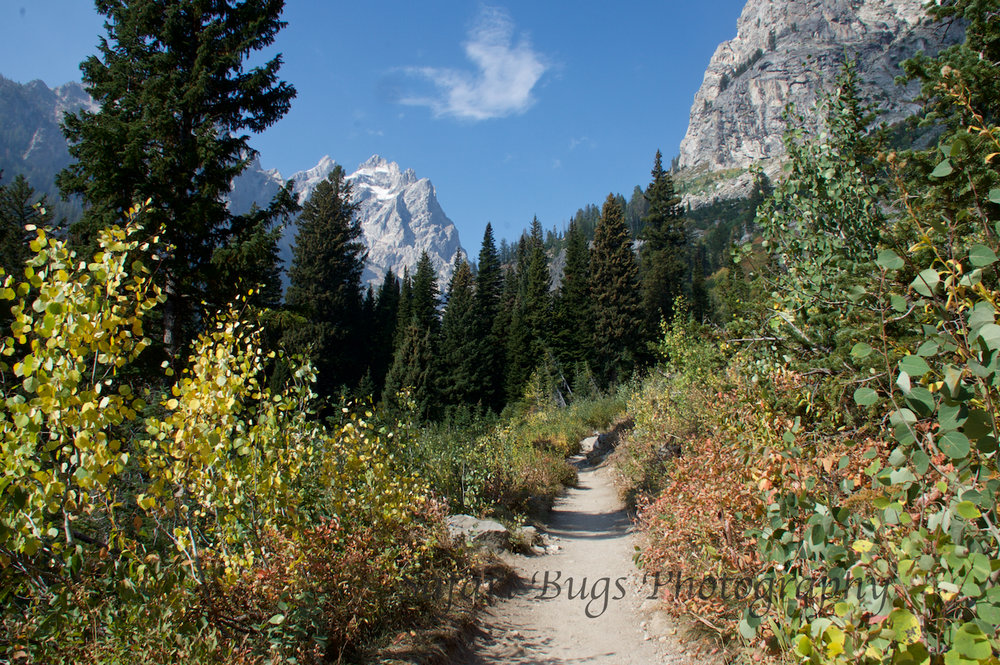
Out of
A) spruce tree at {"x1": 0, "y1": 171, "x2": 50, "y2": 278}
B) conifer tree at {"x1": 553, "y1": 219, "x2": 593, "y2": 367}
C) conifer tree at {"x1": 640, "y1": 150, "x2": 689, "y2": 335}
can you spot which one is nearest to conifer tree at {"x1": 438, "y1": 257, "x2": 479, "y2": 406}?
Answer: conifer tree at {"x1": 553, "y1": 219, "x2": 593, "y2": 367}

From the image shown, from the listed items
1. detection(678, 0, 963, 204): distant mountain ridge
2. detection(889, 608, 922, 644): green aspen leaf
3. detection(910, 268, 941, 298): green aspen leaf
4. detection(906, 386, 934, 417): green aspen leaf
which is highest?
detection(678, 0, 963, 204): distant mountain ridge

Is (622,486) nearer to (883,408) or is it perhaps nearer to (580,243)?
(883,408)

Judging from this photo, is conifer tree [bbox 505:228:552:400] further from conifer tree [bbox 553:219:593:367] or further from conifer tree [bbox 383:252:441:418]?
conifer tree [bbox 383:252:441:418]

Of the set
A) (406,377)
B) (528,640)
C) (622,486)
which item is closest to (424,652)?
(528,640)

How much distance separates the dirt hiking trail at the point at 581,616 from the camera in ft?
13.5

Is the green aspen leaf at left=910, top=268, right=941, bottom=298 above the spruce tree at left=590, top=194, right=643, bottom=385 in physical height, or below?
below

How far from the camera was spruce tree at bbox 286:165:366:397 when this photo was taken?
Result: 32.4m

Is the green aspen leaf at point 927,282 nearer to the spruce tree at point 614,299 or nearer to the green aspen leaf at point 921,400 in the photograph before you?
the green aspen leaf at point 921,400

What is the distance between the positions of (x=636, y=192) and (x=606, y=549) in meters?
145

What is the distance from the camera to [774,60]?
169375 mm

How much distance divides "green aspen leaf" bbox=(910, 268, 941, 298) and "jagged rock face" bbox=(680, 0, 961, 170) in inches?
6534

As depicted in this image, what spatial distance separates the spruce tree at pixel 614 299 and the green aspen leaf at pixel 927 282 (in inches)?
1216

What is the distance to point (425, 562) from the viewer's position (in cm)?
492

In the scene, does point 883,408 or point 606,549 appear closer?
point 883,408
